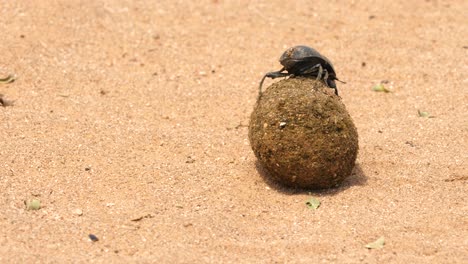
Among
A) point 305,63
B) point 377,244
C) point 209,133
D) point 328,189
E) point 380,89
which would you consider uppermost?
point 305,63

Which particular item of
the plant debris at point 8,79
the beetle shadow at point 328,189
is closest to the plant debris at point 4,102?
the plant debris at point 8,79

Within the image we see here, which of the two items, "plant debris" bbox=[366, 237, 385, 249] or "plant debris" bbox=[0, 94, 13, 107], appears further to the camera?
"plant debris" bbox=[0, 94, 13, 107]

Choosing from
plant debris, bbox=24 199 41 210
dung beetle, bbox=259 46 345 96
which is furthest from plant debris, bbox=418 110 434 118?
plant debris, bbox=24 199 41 210

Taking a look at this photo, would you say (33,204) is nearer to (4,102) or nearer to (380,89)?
(4,102)

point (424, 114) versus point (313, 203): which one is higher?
point (313, 203)

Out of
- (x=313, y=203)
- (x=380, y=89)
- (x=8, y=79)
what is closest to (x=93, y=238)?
(x=313, y=203)

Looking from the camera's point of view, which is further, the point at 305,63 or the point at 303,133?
the point at 305,63

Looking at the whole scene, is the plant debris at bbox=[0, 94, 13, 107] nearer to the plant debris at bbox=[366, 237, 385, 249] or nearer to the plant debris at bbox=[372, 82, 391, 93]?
the plant debris at bbox=[372, 82, 391, 93]
